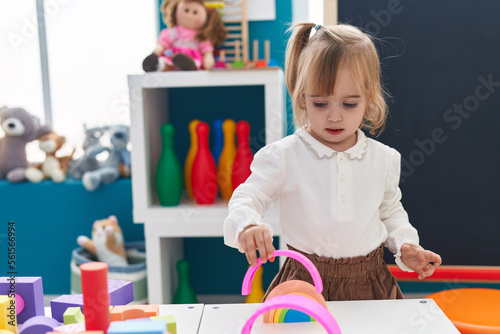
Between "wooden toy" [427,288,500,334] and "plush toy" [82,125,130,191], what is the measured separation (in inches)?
47.1

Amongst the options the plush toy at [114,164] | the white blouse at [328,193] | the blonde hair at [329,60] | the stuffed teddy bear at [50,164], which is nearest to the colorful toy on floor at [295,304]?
the white blouse at [328,193]

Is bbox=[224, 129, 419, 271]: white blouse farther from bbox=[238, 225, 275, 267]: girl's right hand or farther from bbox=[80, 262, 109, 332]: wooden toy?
bbox=[80, 262, 109, 332]: wooden toy

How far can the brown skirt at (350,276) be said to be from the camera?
3.00ft

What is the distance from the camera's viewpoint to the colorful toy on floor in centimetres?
59

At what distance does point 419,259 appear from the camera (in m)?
0.86

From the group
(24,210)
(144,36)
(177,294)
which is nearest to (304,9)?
(144,36)

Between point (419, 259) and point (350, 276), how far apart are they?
0.13 meters

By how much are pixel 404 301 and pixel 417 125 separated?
2.84ft

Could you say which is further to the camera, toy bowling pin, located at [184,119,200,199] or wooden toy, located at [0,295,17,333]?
toy bowling pin, located at [184,119,200,199]

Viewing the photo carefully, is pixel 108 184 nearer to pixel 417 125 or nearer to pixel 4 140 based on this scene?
pixel 4 140

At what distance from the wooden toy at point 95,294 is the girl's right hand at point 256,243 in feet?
0.73

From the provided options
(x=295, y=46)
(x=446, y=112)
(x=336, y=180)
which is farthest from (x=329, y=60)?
(x=446, y=112)

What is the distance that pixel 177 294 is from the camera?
67.9 inches

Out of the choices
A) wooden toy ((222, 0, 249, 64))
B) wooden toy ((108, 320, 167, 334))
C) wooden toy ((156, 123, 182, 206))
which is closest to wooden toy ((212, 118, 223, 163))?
wooden toy ((156, 123, 182, 206))
